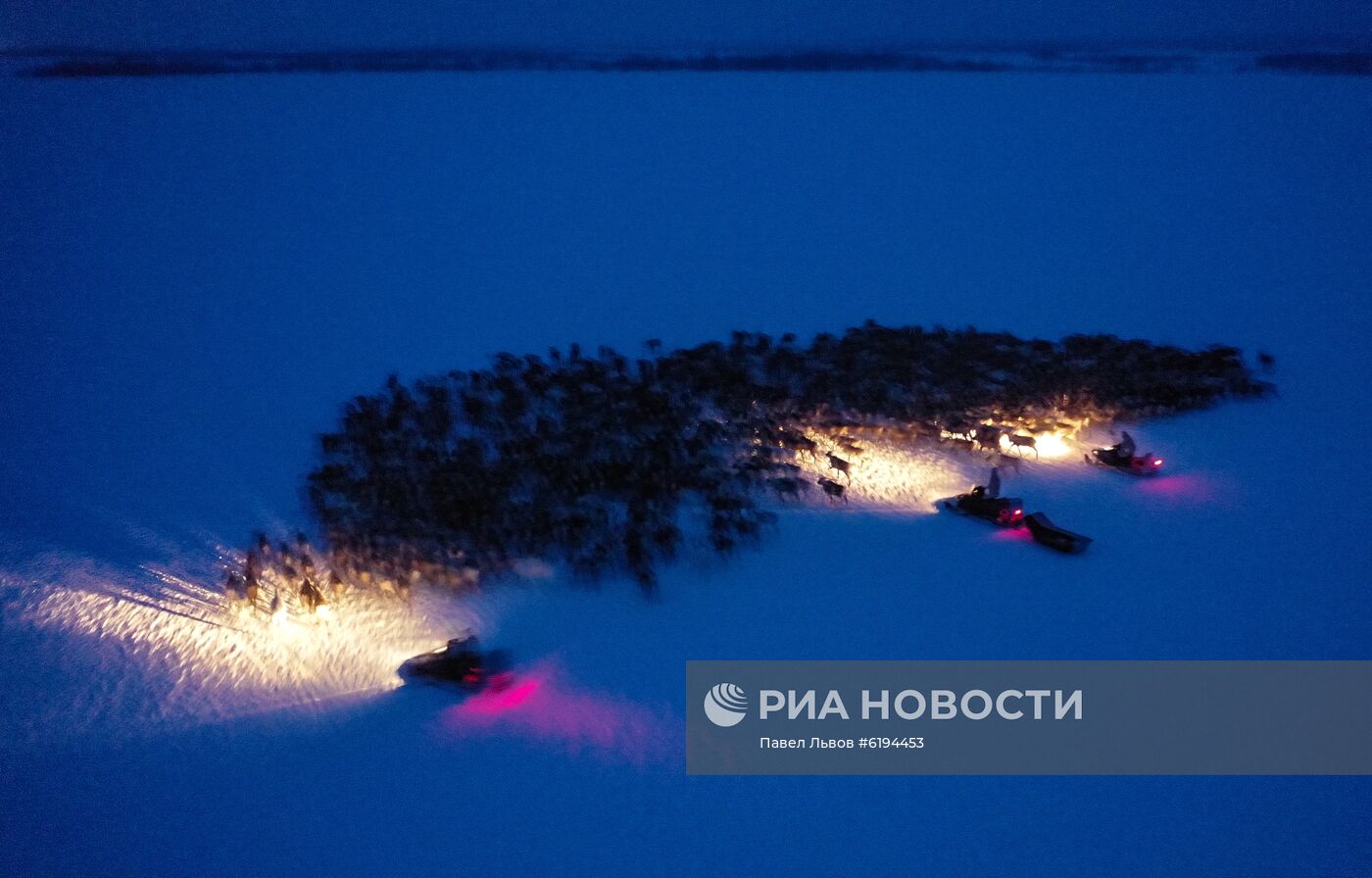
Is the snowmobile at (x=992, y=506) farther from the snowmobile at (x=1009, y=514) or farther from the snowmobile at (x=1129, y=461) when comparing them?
the snowmobile at (x=1129, y=461)

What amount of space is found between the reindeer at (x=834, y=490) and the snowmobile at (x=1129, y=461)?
975 millimetres

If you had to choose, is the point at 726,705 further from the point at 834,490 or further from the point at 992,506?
the point at 992,506

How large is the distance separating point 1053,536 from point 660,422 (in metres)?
1.48

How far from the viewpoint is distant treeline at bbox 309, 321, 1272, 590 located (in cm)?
288

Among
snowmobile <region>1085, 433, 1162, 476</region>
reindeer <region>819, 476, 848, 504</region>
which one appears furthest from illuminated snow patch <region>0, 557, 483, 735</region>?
snowmobile <region>1085, 433, 1162, 476</region>

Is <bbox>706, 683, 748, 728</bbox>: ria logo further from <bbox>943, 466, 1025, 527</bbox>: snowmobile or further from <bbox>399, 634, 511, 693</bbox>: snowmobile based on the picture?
<bbox>943, 466, 1025, 527</bbox>: snowmobile

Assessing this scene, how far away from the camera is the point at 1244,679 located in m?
2.41

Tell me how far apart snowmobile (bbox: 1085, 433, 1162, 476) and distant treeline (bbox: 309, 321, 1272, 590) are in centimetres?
33

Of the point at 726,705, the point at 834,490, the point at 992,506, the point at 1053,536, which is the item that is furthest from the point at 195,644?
the point at 1053,536

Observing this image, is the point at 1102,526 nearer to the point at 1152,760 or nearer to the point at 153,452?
the point at 1152,760

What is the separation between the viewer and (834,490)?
3039mm

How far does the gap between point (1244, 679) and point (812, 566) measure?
122 cm

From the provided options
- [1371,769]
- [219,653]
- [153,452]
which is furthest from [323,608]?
[1371,769]

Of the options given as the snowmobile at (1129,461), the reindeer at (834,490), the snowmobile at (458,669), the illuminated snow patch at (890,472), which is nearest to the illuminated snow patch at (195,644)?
the snowmobile at (458,669)
